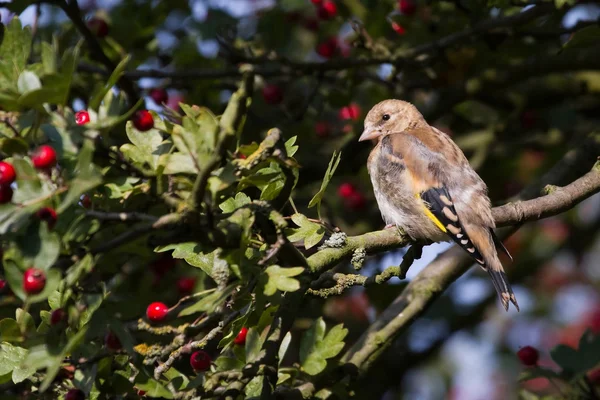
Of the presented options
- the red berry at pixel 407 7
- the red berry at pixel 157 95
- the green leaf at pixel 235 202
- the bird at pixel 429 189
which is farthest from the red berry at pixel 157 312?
the red berry at pixel 407 7

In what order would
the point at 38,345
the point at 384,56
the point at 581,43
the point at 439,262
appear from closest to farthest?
the point at 38,345 < the point at 581,43 < the point at 439,262 < the point at 384,56

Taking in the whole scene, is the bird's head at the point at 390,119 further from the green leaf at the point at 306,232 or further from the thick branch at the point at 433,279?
the green leaf at the point at 306,232

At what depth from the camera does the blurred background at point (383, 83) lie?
5.97 meters

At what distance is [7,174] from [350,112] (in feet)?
14.3

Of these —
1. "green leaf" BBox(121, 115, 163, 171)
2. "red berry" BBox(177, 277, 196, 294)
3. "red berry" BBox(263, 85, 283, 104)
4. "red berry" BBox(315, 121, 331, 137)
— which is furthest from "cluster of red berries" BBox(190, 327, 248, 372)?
"red berry" BBox(315, 121, 331, 137)

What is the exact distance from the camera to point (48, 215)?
248cm

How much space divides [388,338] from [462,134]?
127 inches

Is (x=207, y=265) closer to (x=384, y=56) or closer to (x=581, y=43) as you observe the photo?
(x=581, y=43)

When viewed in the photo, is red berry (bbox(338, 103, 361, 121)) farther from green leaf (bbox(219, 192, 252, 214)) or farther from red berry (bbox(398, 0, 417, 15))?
green leaf (bbox(219, 192, 252, 214))

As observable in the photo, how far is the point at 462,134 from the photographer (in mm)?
7445

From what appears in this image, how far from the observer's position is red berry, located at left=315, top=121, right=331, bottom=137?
262 inches

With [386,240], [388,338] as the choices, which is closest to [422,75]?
[388,338]

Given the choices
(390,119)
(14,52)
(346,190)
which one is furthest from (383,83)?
(14,52)

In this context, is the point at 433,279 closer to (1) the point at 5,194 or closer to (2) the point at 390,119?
(2) the point at 390,119
